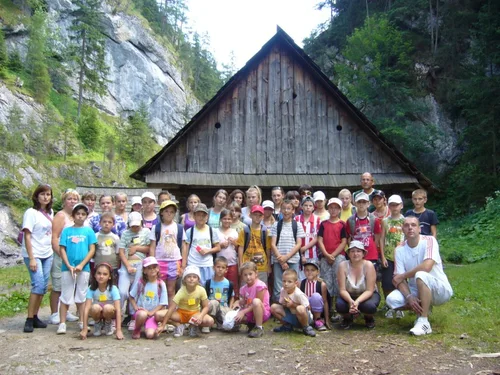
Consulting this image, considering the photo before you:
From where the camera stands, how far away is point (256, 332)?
5.91m

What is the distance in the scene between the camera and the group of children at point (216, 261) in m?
6.04

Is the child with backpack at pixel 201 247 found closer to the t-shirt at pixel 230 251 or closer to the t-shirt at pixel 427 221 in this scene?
the t-shirt at pixel 230 251

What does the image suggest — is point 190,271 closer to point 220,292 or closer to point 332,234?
point 220,292

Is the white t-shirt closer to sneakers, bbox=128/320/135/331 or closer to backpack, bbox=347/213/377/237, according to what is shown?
backpack, bbox=347/213/377/237

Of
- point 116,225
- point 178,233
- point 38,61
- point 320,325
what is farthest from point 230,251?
point 38,61

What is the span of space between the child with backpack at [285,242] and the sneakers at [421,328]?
1.95m

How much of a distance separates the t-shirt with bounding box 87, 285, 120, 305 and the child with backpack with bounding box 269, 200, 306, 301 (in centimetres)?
235

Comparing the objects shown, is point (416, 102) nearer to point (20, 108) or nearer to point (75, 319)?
point (75, 319)

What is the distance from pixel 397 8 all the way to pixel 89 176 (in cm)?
2874

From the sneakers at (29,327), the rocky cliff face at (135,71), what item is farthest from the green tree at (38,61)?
the sneakers at (29,327)

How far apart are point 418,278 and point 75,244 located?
4601 millimetres

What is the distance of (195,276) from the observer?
6.10 metres

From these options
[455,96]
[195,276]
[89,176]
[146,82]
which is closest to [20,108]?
[89,176]

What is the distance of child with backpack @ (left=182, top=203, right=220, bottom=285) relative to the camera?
22.2 ft
